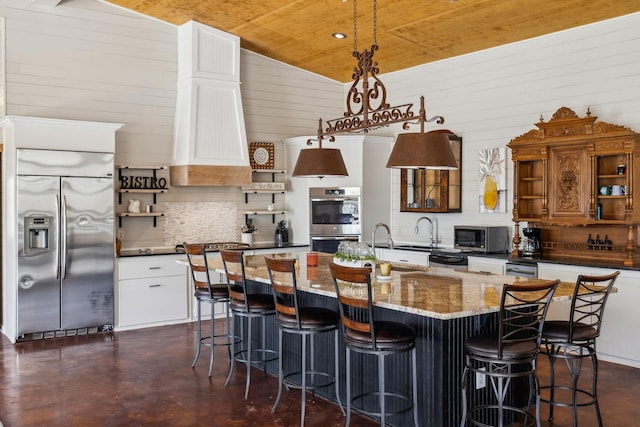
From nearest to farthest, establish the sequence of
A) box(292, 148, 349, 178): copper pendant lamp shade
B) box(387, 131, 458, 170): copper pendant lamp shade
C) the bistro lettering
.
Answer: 1. box(387, 131, 458, 170): copper pendant lamp shade
2. box(292, 148, 349, 178): copper pendant lamp shade
3. the bistro lettering

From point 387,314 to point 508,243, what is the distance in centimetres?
334

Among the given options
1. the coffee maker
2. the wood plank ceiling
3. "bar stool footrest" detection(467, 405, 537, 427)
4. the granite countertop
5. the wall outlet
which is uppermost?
the wood plank ceiling

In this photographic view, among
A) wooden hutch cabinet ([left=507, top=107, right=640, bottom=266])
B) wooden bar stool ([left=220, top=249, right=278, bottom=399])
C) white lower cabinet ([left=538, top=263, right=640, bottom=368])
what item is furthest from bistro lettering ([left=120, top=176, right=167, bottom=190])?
white lower cabinet ([left=538, top=263, right=640, bottom=368])

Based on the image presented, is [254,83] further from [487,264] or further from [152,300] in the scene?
[487,264]

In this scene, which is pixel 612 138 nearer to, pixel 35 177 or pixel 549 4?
pixel 549 4

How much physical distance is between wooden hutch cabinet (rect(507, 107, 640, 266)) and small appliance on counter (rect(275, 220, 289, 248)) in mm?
3331

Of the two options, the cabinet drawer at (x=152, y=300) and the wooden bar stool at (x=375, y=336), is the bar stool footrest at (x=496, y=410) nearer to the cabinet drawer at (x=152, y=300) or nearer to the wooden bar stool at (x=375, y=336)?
the wooden bar stool at (x=375, y=336)

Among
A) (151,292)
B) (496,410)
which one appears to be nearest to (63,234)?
(151,292)

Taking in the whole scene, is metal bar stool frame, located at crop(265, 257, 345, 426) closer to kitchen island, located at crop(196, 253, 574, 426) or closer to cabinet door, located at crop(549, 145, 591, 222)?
kitchen island, located at crop(196, 253, 574, 426)

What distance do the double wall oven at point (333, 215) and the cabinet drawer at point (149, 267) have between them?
1.96m

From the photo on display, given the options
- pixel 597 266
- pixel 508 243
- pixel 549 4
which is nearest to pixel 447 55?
pixel 549 4

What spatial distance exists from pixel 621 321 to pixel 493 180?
230 cm

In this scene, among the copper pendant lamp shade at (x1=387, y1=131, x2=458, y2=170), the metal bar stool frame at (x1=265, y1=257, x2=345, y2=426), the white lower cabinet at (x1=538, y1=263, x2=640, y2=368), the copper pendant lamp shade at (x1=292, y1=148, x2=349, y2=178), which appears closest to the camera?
the copper pendant lamp shade at (x1=387, y1=131, x2=458, y2=170)

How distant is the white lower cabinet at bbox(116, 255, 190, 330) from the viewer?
23.1 feet
